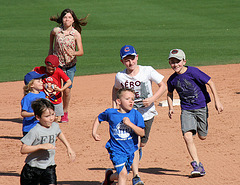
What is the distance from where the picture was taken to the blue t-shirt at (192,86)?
8.13 m

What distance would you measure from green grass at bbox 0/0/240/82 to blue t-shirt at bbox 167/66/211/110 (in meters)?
10.6

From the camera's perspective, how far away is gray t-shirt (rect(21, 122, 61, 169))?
621 centimetres

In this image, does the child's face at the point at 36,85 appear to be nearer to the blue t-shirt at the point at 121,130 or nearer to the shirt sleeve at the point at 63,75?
the blue t-shirt at the point at 121,130

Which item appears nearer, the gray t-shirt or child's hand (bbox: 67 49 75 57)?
the gray t-shirt

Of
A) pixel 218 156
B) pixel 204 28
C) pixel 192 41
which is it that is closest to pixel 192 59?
pixel 192 41

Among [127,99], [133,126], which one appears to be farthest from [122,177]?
[127,99]

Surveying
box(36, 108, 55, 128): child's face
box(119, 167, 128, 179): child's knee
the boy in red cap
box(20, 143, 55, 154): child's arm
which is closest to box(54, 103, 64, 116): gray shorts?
the boy in red cap

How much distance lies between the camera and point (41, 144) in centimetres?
614

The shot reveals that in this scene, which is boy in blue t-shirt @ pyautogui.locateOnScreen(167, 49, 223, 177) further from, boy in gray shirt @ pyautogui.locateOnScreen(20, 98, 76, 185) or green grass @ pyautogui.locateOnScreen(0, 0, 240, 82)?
green grass @ pyautogui.locateOnScreen(0, 0, 240, 82)

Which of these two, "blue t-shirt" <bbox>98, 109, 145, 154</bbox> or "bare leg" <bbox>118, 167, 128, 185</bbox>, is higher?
"blue t-shirt" <bbox>98, 109, 145, 154</bbox>

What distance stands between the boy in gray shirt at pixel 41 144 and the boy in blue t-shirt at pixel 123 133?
70 cm

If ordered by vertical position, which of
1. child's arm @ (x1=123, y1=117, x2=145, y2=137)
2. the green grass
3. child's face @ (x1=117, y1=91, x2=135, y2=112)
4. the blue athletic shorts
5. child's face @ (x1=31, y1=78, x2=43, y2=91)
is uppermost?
the green grass

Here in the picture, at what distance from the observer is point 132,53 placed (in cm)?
766

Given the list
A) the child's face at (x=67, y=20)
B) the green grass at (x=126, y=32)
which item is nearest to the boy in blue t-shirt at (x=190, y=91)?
the child's face at (x=67, y=20)
